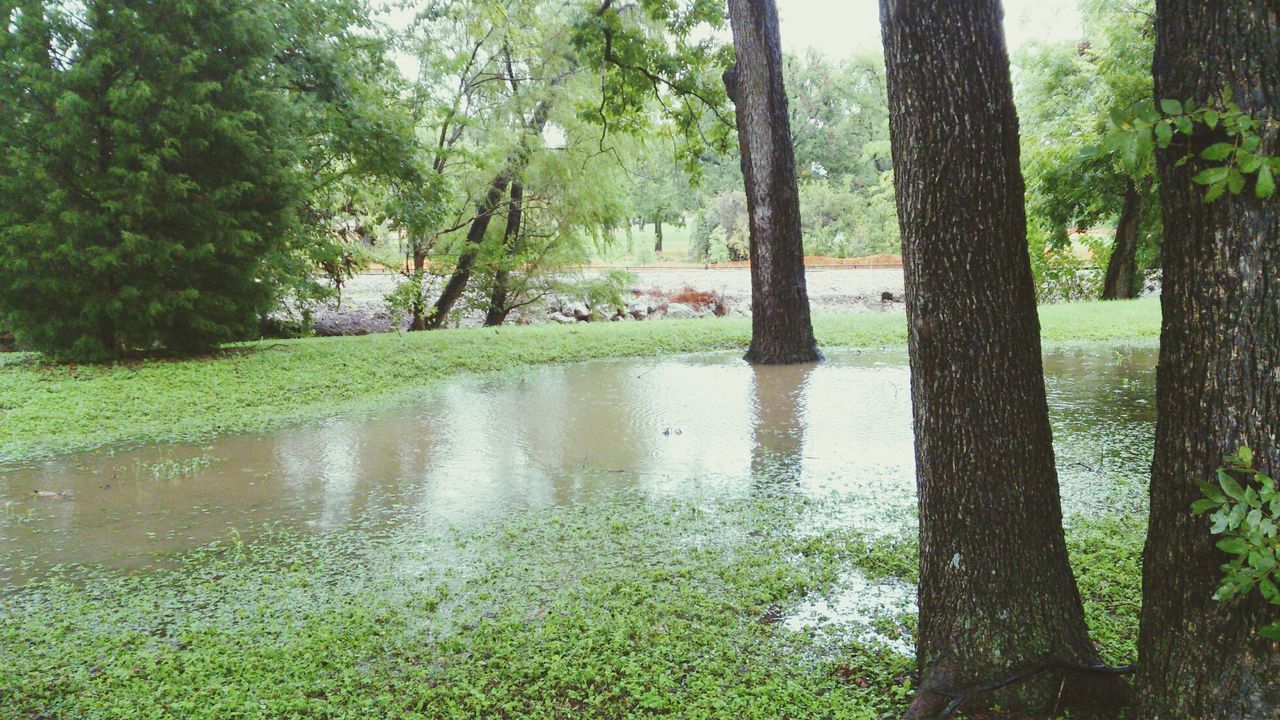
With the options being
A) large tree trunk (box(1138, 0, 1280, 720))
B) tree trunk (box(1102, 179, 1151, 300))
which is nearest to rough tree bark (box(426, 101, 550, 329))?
tree trunk (box(1102, 179, 1151, 300))

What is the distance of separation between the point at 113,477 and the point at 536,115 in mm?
12805

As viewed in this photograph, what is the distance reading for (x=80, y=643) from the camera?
124 inches

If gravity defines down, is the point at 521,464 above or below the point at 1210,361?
below

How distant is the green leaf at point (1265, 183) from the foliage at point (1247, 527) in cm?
52

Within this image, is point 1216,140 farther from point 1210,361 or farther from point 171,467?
point 171,467

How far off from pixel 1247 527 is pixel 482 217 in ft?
55.2

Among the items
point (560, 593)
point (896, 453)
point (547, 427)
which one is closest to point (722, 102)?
point (547, 427)

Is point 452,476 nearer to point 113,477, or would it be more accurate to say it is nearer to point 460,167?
point 113,477

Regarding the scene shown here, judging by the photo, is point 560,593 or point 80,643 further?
point 560,593

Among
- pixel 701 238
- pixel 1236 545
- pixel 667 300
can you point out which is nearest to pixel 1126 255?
pixel 667 300

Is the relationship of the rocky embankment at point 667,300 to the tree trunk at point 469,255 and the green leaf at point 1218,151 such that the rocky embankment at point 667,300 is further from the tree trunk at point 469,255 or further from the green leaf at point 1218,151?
the green leaf at point 1218,151

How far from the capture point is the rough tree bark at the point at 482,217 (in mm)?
16703

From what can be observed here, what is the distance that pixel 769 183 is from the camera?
10.0 m

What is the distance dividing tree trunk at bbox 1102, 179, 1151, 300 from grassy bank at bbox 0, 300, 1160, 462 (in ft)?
11.3
